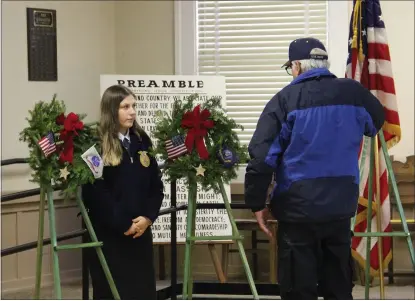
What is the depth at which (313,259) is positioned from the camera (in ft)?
12.5

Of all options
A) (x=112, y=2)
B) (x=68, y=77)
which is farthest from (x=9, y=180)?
(x=112, y=2)

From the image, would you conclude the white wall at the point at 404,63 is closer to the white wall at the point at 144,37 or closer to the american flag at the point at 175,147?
the white wall at the point at 144,37

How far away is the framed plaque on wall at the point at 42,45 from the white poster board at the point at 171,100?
72 centimetres

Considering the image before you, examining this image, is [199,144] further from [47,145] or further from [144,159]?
[47,145]

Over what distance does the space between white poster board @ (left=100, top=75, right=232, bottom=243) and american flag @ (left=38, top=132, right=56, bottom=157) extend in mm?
2414

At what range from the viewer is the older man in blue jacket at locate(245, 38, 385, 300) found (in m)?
3.72

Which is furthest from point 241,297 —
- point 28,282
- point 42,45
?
point 42,45

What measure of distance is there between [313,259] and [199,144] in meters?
0.81

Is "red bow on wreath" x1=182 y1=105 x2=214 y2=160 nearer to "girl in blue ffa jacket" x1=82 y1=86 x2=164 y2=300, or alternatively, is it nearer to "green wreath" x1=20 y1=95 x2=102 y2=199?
"girl in blue ffa jacket" x1=82 y1=86 x2=164 y2=300

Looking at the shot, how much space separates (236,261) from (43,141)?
363cm

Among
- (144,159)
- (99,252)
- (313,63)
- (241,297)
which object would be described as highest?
(313,63)

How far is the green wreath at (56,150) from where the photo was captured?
13.0 feet

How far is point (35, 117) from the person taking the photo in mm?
3992

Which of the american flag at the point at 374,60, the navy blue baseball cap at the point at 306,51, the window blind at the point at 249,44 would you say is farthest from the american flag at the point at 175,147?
the window blind at the point at 249,44
